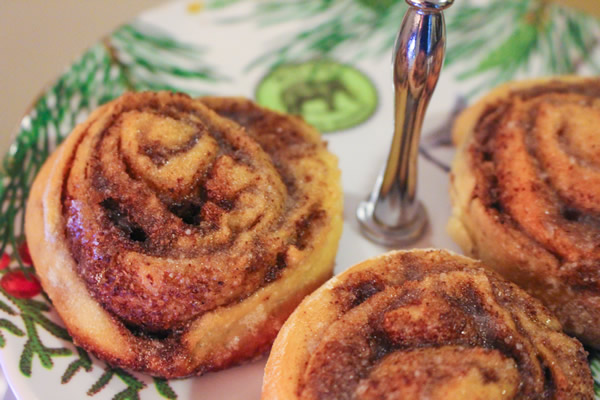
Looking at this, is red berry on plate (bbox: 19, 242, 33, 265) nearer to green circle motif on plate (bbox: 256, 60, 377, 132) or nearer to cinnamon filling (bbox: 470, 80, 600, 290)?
green circle motif on plate (bbox: 256, 60, 377, 132)

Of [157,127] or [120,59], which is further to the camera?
[120,59]

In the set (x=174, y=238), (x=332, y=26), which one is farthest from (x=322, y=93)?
(x=174, y=238)

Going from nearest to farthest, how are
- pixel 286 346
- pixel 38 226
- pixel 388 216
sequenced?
pixel 286 346
pixel 38 226
pixel 388 216

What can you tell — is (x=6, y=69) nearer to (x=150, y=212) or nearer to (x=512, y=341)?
(x=150, y=212)

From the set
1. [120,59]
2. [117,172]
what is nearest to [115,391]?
[117,172]

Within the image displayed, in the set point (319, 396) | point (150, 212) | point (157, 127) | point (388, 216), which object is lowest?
point (388, 216)

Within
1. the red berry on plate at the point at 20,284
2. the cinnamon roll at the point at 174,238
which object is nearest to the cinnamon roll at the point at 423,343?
the cinnamon roll at the point at 174,238

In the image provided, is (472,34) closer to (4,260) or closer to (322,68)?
(322,68)
